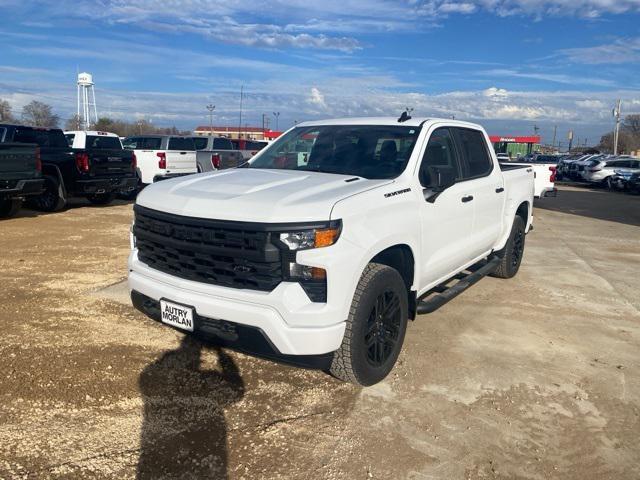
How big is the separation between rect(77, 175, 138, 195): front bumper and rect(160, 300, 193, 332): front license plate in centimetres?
967

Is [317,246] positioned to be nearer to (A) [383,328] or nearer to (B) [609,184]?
(A) [383,328]

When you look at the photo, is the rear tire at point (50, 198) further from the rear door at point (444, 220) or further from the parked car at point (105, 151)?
the rear door at point (444, 220)

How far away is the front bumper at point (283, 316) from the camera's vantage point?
325cm

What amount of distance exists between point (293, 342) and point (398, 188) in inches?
58.1

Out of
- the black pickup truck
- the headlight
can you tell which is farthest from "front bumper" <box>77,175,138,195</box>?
the headlight

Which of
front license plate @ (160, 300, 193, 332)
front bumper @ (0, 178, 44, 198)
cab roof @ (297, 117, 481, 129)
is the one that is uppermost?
cab roof @ (297, 117, 481, 129)

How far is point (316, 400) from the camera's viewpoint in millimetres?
3734

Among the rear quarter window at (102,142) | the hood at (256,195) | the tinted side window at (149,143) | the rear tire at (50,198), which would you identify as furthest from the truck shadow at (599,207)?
the rear tire at (50,198)

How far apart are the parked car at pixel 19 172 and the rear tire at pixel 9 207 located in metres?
0.14

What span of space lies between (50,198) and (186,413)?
→ 33.8ft

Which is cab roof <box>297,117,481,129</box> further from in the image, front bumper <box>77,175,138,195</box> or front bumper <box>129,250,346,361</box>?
front bumper <box>77,175,138,195</box>

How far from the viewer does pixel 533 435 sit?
3.41m

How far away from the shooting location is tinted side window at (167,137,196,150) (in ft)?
53.8

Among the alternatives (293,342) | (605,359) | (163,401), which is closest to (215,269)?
(293,342)
